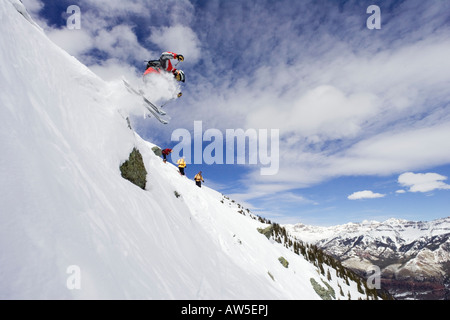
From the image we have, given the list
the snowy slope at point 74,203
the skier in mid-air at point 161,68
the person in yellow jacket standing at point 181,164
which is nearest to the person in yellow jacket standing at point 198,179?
the person in yellow jacket standing at point 181,164

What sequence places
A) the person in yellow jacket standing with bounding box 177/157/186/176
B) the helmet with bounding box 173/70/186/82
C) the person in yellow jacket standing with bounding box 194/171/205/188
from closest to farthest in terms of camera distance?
the helmet with bounding box 173/70/186/82 < the person in yellow jacket standing with bounding box 177/157/186/176 < the person in yellow jacket standing with bounding box 194/171/205/188

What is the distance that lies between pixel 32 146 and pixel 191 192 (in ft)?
27.4

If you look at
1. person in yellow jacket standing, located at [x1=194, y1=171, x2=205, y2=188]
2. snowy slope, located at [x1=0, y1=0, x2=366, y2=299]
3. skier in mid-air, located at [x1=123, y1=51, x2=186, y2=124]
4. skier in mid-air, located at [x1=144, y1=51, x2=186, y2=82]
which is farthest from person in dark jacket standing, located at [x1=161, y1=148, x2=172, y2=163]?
snowy slope, located at [x1=0, y1=0, x2=366, y2=299]

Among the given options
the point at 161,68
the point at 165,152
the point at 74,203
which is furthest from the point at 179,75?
the point at 74,203

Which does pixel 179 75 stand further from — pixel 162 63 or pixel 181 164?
pixel 181 164

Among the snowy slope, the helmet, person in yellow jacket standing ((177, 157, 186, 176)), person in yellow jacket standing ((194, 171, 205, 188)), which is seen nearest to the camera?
the snowy slope

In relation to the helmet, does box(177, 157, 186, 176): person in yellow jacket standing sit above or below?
below

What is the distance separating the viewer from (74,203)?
8.39 feet

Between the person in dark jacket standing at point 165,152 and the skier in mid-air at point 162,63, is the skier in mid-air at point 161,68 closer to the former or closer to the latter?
the skier in mid-air at point 162,63

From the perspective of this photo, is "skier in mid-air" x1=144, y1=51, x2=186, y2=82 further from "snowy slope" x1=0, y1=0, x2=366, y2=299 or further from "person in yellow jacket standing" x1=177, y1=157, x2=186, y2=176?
"person in yellow jacket standing" x1=177, y1=157, x2=186, y2=176

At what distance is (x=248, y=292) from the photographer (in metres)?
5.40

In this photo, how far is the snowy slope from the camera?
1.87 meters

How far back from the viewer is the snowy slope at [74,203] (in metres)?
1.87
